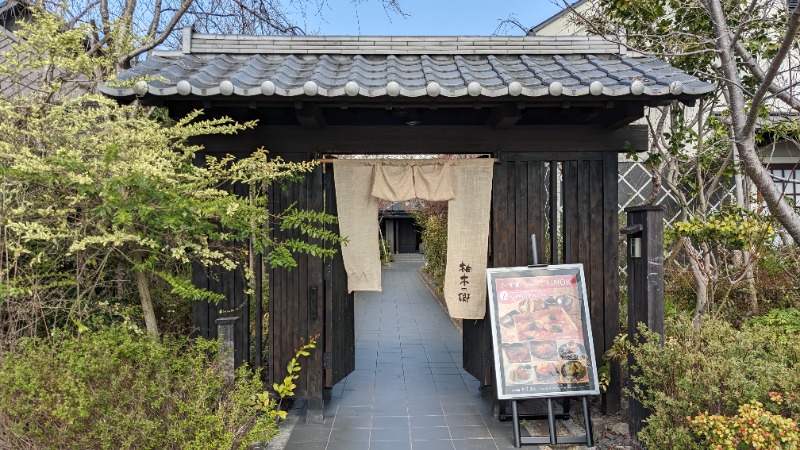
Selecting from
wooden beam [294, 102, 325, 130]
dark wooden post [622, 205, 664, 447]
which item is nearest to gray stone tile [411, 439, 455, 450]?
dark wooden post [622, 205, 664, 447]

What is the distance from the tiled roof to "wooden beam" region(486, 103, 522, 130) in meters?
0.24

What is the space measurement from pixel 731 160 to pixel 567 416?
13.0ft

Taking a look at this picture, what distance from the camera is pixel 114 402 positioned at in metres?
3.14

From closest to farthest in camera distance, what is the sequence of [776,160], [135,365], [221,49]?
1. [135,365]
2. [221,49]
3. [776,160]

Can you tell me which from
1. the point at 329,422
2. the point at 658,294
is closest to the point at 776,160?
the point at 658,294

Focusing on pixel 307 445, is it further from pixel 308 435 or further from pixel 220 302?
pixel 220 302

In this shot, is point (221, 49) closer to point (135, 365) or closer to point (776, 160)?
point (135, 365)

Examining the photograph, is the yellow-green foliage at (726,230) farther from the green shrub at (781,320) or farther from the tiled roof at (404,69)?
the tiled roof at (404,69)

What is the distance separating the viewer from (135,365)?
3.62 metres

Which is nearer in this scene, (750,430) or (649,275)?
(750,430)

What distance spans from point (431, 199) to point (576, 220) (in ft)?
5.12

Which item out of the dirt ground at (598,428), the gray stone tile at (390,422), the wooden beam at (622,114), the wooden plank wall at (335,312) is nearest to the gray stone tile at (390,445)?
the gray stone tile at (390,422)

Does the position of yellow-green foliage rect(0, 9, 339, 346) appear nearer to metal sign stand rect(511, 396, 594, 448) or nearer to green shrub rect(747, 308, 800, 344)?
metal sign stand rect(511, 396, 594, 448)

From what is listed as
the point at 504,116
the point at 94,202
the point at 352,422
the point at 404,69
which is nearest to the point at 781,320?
the point at 504,116
